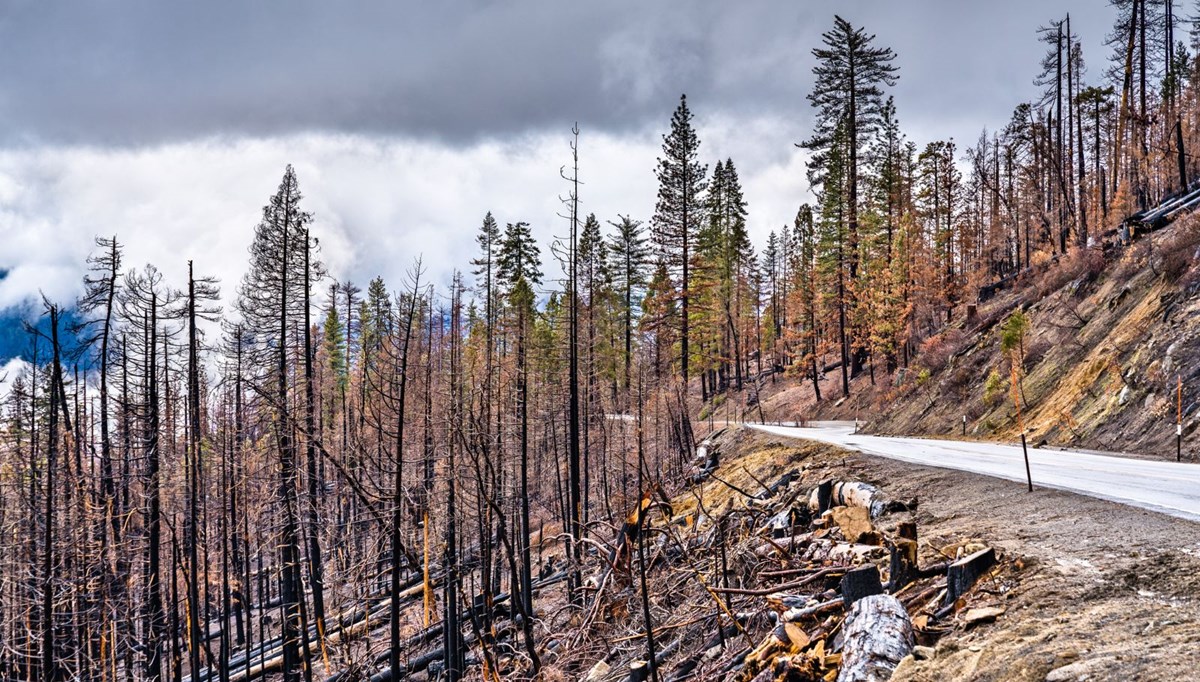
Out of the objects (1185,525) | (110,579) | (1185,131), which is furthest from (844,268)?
(110,579)

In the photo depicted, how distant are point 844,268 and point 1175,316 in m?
21.0

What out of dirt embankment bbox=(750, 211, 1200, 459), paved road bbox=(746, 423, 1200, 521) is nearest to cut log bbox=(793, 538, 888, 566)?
paved road bbox=(746, 423, 1200, 521)

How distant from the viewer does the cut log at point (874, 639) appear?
14.0 feet

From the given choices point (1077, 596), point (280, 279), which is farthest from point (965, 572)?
point (280, 279)

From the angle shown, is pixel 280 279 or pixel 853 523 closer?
pixel 853 523

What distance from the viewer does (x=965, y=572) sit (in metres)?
5.10

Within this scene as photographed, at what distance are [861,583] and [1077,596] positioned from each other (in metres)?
1.44

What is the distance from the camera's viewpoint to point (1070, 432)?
573 inches

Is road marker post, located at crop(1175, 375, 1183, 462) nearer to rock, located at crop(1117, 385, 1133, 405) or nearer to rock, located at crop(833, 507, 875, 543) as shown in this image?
rock, located at crop(1117, 385, 1133, 405)

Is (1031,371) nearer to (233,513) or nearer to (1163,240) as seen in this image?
(1163,240)

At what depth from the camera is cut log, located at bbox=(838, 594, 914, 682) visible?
426 cm

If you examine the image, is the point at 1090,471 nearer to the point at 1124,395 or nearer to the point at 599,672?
the point at 1124,395

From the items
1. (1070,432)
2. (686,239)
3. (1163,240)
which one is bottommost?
(1070,432)

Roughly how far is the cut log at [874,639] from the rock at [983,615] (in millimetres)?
406
